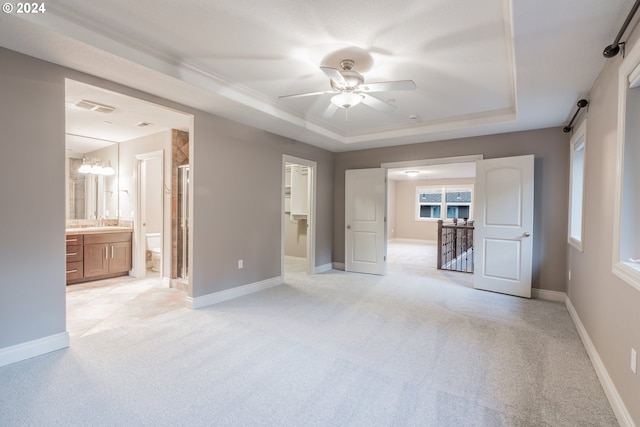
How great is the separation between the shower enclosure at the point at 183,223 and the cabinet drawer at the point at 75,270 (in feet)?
5.17

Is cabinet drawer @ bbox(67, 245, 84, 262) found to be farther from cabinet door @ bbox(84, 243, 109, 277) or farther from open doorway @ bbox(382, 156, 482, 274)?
open doorway @ bbox(382, 156, 482, 274)

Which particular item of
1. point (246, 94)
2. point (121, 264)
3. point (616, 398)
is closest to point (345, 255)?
point (246, 94)

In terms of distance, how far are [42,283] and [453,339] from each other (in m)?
3.59

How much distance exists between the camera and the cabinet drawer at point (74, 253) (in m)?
4.57

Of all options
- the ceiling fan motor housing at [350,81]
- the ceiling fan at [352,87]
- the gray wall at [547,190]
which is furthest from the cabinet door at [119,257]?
the gray wall at [547,190]

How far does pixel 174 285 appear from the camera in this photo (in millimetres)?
4551

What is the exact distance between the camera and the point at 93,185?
17.3 ft

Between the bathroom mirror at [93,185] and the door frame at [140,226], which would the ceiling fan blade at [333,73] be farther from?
the bathroom mirror at [93,185]

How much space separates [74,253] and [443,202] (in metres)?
10.5

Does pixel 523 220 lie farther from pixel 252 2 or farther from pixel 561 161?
pixel 252 2

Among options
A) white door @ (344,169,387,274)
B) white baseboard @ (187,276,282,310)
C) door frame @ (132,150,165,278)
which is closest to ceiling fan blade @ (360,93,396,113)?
white door @ (344,169,387,274)

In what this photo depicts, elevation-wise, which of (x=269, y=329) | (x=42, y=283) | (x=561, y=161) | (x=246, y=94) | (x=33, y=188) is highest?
(x=246, y=94)

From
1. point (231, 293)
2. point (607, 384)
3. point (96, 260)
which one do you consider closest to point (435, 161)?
point (607, 384)

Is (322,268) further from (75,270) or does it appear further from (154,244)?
(75,270)
